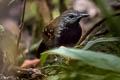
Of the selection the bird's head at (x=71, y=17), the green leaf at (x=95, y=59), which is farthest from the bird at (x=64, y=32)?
the green leaf at (x=95, y=59)

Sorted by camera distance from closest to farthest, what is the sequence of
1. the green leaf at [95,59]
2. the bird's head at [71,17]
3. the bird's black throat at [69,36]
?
1. the green leaf at [95,59]
2. the bird's black throat at [69,36]
3. the bird's head at [71,17]

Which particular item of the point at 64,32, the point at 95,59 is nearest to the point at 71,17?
the point at 64,32

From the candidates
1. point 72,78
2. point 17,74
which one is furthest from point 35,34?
point 72,78

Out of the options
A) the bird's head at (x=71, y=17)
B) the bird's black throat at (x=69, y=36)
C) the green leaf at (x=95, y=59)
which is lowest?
the bird's black throat at (x=69, y=36)

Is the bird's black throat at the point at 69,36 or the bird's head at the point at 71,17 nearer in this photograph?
the bird's black throat at the point at 69,36

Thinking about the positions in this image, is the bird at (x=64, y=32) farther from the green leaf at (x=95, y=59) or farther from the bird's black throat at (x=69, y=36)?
the green leaf at (x=95, y=59)

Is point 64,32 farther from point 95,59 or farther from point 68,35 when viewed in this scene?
point 95,59

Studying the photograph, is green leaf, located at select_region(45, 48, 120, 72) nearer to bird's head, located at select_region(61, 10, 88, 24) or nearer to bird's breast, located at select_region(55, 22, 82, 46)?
bird's breast, located at select_region(55, 22, 82, 46)

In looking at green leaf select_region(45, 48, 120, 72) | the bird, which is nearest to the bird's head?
the bird
